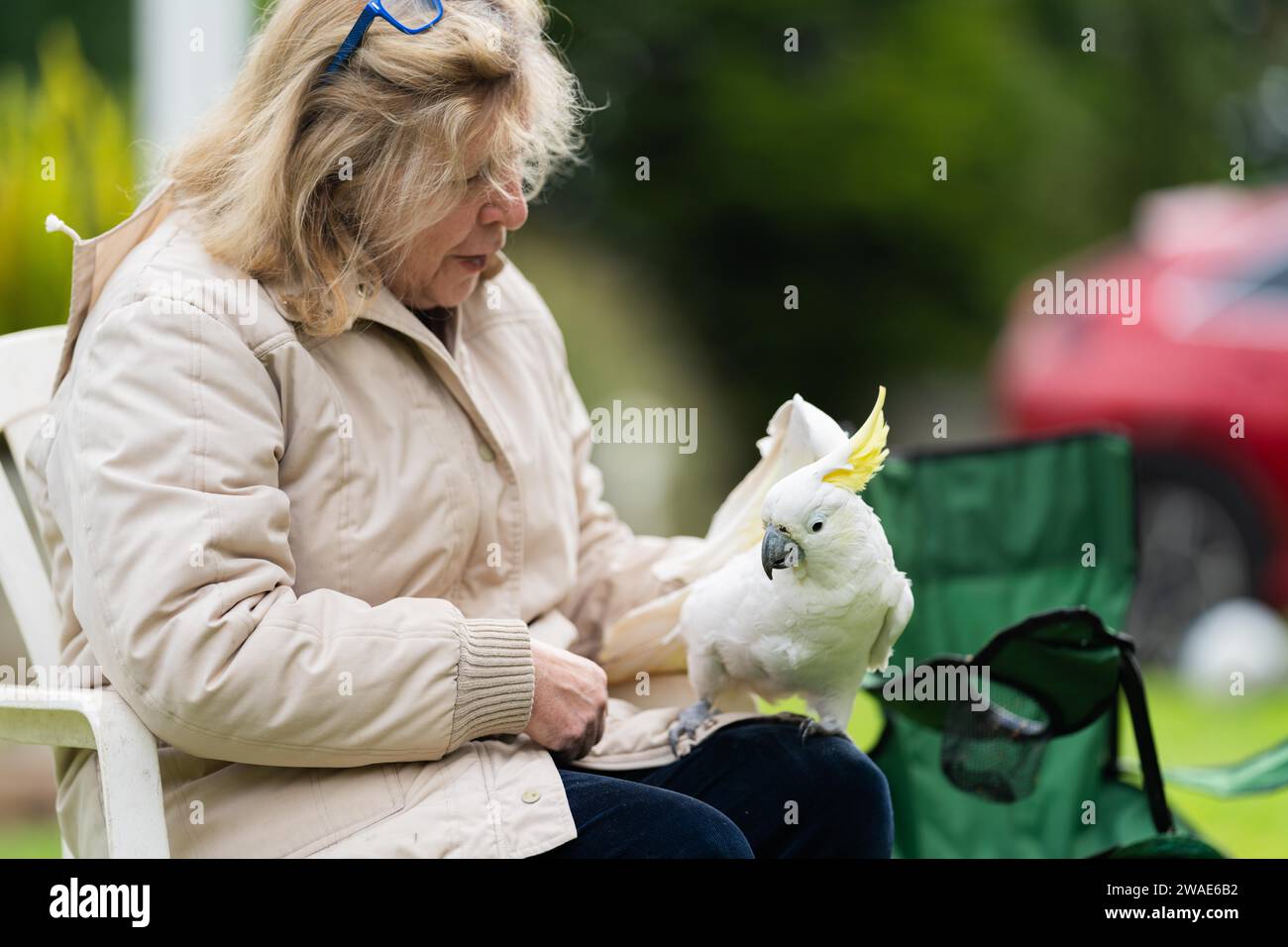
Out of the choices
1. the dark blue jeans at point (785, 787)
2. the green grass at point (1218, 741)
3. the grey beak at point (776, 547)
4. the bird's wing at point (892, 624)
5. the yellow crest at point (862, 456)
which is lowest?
the green grass at point (1218, 741)

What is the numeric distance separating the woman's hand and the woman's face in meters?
0.48

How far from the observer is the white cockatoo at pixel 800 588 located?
5.74 ft

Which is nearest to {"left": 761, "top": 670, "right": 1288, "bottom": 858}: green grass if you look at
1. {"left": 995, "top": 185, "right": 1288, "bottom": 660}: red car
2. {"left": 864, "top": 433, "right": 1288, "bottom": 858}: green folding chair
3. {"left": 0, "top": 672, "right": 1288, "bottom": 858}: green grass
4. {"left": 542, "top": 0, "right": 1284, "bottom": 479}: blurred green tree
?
{"left": 0, "top": 672, "right": 1288, "bottom": 858}: green grass

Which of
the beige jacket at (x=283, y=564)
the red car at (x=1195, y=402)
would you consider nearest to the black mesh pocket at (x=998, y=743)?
the beige jacket at (x=283, y=564)

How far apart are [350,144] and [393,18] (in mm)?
159

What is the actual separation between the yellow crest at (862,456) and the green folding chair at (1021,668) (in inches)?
15.5

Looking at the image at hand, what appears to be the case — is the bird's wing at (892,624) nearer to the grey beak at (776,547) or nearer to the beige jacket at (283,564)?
the grey beak at (776,547)

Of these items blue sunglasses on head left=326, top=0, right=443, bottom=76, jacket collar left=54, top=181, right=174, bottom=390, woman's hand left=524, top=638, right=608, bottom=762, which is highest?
blue sunglasses on head left=326, top=0, right=443, bottom=76

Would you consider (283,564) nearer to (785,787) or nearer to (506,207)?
(506,207)

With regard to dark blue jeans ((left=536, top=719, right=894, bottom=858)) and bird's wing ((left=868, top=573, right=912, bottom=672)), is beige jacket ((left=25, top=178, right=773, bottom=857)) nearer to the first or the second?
dark blue jeans ((left=536, top=719, right=894, bottom=858))

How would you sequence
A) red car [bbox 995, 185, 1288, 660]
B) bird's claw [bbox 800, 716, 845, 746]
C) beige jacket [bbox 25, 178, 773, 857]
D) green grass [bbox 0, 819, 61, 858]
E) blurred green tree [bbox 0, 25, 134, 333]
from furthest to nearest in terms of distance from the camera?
red car [bbox 995, 185, 1288, 660] → blurred green tree [bbox 0, 25, 134, 333] → green grass [bbox 0, 819, 61, 858] → bird's claw [bbox 800, 716, 845, 746] → beige jacket [bbox 25, 178, 773, 857]

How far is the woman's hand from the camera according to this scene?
1763 millimetres

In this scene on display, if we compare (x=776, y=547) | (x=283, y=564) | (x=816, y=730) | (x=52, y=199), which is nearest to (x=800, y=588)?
(x=776, y=547)
